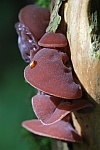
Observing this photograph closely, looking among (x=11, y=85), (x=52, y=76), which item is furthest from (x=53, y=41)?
(x=11, y=85)

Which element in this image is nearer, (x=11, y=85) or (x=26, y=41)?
(x=26, y=41)

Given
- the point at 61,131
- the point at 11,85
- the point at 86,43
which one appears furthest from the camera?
the point at 11,85

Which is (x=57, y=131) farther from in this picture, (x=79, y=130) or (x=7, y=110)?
(x=7, y=110)

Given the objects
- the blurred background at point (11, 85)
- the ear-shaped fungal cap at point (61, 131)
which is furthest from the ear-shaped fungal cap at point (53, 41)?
the blurred background at point (11, 85)

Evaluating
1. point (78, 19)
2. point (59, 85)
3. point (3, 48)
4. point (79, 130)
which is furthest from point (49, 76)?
point (3, 48)

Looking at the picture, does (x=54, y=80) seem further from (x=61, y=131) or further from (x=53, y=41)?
(x=61, y=131)
